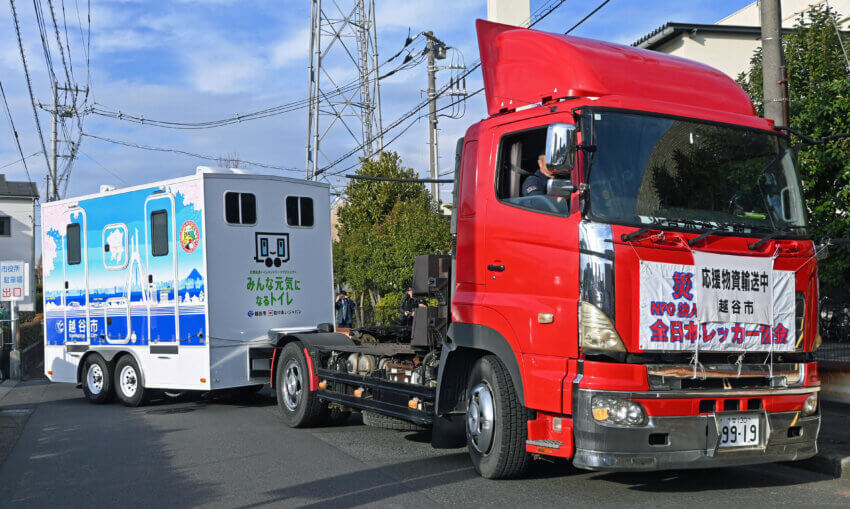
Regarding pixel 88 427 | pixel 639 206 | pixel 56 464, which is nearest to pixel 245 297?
pixel 88 427

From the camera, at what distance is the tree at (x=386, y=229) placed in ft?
79.1

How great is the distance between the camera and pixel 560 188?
6.08 metres

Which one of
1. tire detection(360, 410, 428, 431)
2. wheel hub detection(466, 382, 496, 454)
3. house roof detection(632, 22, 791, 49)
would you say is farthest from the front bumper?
house roof detection(632, 22, 791, 49)

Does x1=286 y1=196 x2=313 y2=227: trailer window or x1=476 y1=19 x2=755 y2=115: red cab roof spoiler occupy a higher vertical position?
x1=476 y1=19 x2=755 y2=115: red cab roof spoiler

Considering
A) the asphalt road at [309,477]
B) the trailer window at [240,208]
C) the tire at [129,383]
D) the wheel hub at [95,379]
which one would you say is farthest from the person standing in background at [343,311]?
the asphalt road at [309,477]

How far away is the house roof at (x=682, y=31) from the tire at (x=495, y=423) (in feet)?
69.4

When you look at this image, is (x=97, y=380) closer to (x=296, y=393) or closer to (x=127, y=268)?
(x=127, y=268)

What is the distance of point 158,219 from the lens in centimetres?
1241

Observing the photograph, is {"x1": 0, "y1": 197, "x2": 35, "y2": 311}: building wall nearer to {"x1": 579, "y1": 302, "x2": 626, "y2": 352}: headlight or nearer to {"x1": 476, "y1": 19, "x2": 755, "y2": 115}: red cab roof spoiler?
{"x1": 476, "y1": 19, "x2": 755, "y2": 115}: red cab roof spoiler

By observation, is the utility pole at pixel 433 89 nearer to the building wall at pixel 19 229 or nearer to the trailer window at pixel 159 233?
the trailer window at pixel 159 233

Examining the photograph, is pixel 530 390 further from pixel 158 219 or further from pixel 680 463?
pixel 158 219

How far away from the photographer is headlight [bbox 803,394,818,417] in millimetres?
6469

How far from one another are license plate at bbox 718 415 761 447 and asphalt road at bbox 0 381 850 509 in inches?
19.9

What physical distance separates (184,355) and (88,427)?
5.14 feet
